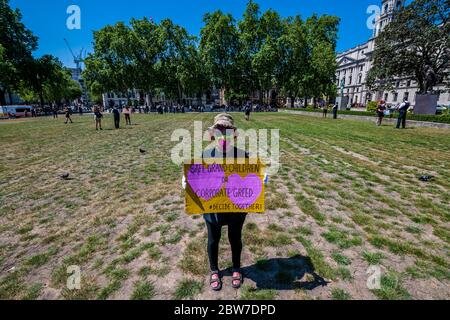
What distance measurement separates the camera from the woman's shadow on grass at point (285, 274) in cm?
283

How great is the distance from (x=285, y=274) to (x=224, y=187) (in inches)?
60.1

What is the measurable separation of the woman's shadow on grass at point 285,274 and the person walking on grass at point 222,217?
0.25 m

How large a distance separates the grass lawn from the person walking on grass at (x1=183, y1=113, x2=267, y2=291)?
6.6 inches

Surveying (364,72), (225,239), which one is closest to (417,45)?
(225,239)

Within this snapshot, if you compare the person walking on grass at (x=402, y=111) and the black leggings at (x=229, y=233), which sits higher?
the person walking on grass at (x=402, y=111)

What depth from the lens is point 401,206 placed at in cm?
486

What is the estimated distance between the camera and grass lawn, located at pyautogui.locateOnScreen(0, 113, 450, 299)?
9.21 feet

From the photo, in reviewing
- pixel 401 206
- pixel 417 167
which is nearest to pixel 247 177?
pixel 401 206

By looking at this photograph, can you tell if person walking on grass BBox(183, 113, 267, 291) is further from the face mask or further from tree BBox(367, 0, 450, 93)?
tree BBox(367, 0, 450, 93)

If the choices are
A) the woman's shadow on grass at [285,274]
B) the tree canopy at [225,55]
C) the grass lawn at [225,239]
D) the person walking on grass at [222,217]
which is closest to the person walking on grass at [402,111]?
the grass lawn at [225,239]

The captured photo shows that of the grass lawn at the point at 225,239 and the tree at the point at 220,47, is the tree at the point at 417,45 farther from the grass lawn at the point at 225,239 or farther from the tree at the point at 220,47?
the grass lawn at the point at 225,239

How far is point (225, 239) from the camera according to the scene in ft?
12.5

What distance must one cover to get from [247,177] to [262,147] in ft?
29.8
